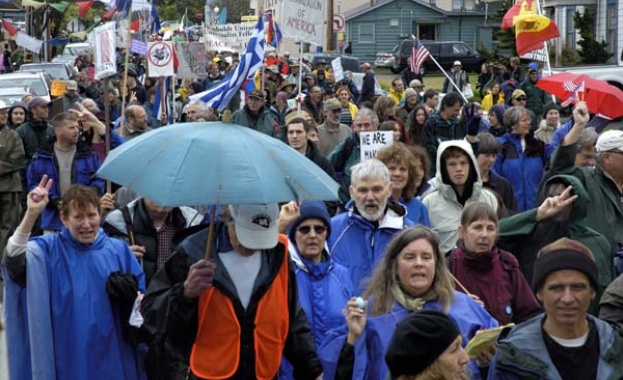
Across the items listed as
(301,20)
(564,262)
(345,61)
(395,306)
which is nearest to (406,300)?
(395,306)

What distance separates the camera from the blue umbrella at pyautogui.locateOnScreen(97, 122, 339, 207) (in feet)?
16.9

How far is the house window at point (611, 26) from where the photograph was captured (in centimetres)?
4162

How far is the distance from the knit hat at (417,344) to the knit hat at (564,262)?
2.34ft

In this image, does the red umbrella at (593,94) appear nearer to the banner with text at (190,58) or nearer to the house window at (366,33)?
the banner with text at (190,58)

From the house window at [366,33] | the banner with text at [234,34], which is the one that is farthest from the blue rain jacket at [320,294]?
the house window at [366,33]

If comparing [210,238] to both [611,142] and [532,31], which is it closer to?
[611,142]

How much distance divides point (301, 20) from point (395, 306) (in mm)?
13490

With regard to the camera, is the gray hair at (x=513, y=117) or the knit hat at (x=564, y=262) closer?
the knit hat at (x=564, y=262)

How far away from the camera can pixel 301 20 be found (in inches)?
732

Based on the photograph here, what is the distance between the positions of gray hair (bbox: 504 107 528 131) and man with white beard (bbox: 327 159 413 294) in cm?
578

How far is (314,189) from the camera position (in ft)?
17.4

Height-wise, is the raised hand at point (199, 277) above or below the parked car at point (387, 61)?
above

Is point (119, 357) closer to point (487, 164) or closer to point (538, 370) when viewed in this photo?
point (538, 370)

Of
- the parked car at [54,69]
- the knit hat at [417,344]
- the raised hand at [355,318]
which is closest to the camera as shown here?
the knit hat at [417,344]
